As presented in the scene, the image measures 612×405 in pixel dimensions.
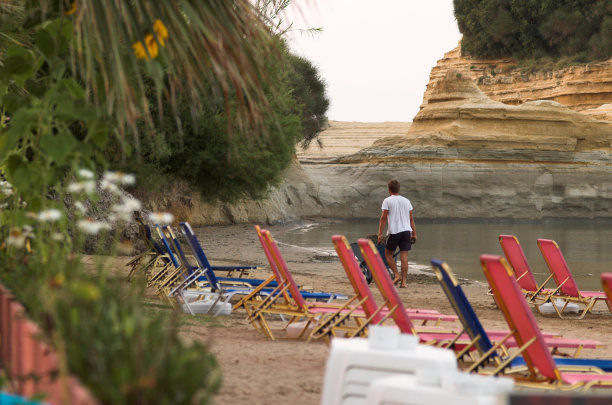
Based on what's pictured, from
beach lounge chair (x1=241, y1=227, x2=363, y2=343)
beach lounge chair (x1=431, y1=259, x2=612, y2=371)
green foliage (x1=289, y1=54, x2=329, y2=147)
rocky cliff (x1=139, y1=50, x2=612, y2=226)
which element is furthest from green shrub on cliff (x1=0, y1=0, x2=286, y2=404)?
green foliage (x1=289, y1=54, x2=329, y2=147)

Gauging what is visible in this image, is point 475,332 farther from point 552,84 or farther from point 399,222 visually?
point 552,84

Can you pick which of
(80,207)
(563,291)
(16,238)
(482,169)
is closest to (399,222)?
(563,291)

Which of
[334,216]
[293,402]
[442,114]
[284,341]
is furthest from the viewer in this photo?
[442,114]

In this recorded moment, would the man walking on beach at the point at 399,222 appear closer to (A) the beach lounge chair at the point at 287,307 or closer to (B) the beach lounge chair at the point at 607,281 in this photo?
(A) the beach lounge chair at the point at 287,307

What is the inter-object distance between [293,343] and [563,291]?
4.10 meters

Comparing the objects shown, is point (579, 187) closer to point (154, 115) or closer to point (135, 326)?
point (154, 115)

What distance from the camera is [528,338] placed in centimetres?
408

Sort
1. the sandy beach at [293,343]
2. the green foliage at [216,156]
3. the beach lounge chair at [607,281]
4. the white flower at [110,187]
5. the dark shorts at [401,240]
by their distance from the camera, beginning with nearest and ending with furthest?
1. the white flower at [110,187]
2. the sandy beach at [293,343]
3. the beach lounge chair at [607,281]
4. the dark shorts at [401,240]
5. the green foliage at [216,156]

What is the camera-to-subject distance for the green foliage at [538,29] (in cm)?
6438

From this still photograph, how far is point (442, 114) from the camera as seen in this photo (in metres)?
44.2

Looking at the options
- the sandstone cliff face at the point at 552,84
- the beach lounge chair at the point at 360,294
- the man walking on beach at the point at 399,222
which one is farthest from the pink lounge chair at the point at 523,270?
the sandstone cliff face at the point at 552,84

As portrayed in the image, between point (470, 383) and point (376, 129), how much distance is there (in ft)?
237

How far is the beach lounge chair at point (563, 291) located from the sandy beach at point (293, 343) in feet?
0.61

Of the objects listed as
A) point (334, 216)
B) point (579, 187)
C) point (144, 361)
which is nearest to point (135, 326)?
point (144, 361)
